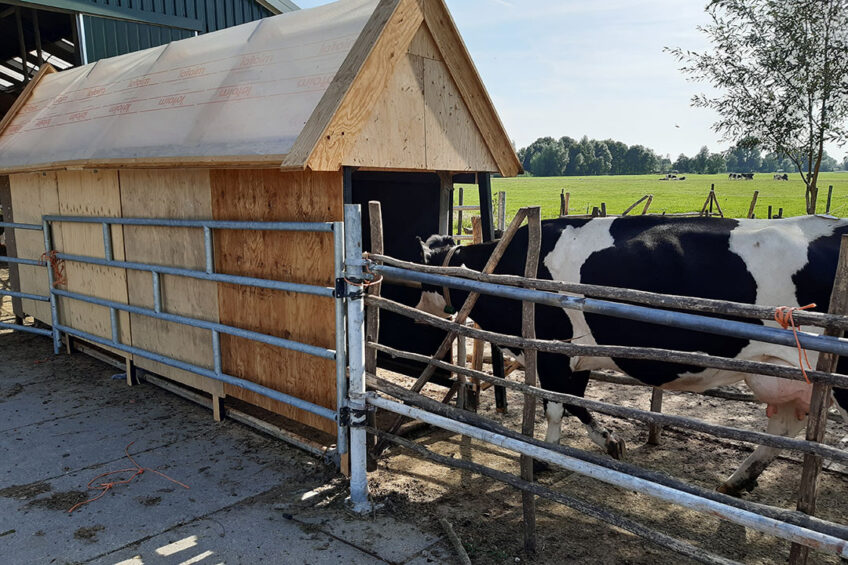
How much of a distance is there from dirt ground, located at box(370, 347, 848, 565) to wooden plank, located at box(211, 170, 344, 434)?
869 mm

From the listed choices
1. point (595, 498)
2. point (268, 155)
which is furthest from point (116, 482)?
point (595, 498)

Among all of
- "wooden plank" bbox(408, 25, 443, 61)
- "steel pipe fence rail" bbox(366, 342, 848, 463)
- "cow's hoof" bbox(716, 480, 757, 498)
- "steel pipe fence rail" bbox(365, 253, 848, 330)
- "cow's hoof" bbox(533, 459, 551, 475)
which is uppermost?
"wooden plank" bbox(408, 25, 443, 61)

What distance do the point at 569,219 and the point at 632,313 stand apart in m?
2.19

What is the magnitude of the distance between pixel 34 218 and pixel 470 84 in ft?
19.4

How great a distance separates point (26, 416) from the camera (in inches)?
223

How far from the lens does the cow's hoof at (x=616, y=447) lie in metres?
4.71

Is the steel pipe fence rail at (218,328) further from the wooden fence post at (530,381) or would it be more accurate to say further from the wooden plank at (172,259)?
the wooden fence post at (530,381)

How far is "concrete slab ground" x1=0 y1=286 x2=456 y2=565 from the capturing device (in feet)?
11.5

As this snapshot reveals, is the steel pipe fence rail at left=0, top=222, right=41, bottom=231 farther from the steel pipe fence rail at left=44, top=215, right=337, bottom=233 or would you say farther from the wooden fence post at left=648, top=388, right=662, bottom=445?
the wooden fence post at left=648, top=388, right=662, bottom=445

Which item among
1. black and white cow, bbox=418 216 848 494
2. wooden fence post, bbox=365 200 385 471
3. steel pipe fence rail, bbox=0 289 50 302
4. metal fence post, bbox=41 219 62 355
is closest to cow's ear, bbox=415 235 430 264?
black and white cow, bbox=418 216 848 494

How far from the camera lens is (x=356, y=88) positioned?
4184mm

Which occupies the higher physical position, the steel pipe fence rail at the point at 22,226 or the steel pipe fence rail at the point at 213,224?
the steel pipe fence rail at the point at 213,224

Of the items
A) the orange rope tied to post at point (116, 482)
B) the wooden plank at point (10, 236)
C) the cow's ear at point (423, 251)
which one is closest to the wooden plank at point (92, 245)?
the wooden plank at point (10, 236)

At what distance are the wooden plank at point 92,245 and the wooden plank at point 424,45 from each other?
3394 mm
